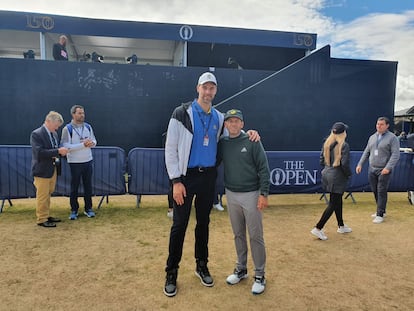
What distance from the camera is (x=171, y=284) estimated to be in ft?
10.0

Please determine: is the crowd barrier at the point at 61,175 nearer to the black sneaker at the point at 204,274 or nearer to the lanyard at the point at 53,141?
the lanyard at the point at 53,141

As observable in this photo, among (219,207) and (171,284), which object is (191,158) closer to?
(171,284)

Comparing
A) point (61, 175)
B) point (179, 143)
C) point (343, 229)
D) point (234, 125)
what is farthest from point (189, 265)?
point (61, 175)

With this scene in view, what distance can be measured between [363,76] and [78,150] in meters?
9.77

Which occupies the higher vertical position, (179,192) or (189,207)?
(179,192)

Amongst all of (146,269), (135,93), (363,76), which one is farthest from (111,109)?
(363,76)

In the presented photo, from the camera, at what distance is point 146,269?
3.56 meters

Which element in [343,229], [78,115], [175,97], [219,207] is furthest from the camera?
[175,97]

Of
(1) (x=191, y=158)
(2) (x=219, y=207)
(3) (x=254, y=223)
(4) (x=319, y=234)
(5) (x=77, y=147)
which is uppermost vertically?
(1) (x=191, y=158)

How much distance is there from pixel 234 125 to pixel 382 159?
3.81 metres

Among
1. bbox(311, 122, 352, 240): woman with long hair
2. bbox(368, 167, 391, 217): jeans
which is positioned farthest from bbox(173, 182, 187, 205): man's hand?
bbox(368, 167, 391, 217): jeans

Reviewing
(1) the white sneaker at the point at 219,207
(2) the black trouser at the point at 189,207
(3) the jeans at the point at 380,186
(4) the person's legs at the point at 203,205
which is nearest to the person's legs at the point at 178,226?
(2) the black trouser at the point at 189,207

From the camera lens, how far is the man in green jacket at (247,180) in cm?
300

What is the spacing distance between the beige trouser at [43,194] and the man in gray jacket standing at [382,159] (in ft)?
17.2
